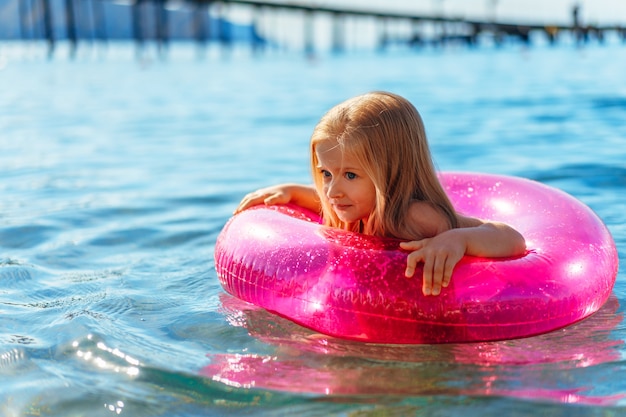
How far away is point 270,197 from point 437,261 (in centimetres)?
107

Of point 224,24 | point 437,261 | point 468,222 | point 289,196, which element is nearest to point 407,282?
point 437,261

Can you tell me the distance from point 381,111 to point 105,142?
6.71m

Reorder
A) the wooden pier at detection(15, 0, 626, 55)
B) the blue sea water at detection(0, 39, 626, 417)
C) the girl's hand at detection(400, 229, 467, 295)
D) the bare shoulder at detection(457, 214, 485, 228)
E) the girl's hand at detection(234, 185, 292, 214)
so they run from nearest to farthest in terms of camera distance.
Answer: the blue sea water at detection(0, 39, 626, 417) → the girl's hand at detection(400, 229, 467, 295) → the bare shoulder at detection(457, 214, 485, 228) → the girl's hand at detection(234, 185, 292, 214) → the wooden pier at detection(15, 0, 626, 55)

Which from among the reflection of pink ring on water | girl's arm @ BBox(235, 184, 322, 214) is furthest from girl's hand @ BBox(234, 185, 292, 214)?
the reflection of pink ring on water

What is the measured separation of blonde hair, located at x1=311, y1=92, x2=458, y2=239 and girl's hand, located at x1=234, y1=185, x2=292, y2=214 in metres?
0.63

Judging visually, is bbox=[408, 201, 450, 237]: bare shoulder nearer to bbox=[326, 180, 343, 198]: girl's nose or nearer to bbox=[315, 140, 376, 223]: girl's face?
bbox=[315, 140, 376, 223]: girl's face

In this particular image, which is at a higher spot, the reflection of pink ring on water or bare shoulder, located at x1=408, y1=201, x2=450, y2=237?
bare shoulder, located at x1=408, y1=201, x2=450, y2=237

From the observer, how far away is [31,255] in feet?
14.3

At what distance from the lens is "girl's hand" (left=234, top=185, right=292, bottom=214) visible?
3635mm

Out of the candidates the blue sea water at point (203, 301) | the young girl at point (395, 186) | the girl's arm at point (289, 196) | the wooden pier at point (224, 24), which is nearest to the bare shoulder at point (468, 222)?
the young girl at point (395, 186)

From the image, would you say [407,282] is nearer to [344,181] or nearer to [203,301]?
[344,181]

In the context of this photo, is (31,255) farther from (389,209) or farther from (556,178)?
(556,178)

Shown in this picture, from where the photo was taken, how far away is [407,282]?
282 cm

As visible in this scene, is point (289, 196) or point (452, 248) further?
point (289, 196)
